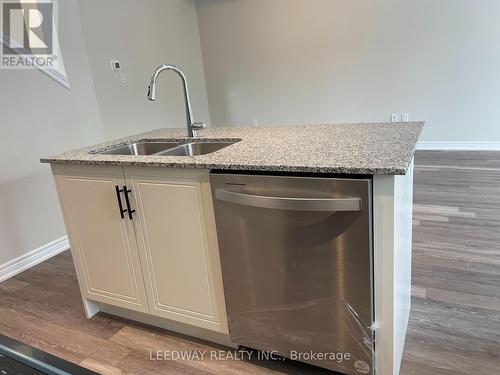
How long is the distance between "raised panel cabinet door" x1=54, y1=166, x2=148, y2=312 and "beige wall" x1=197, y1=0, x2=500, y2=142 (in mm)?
3971

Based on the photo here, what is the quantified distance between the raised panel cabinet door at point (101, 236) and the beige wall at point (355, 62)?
3971 mm

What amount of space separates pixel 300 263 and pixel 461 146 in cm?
419

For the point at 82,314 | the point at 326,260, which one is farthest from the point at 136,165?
the point at 82,314

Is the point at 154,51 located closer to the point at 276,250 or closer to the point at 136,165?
the point at 136,165

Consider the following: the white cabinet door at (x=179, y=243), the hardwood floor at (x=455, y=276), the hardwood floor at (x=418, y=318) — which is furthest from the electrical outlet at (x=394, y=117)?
the white cabinet door at (x=179, y=243)

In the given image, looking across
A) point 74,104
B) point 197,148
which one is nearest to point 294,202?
point 197,148

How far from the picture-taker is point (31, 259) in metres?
2.79

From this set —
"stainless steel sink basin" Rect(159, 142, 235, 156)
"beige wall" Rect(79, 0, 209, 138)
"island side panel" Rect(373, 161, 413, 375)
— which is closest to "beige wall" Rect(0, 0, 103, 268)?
"beige wall" Rect(79, 0, 209, 138)

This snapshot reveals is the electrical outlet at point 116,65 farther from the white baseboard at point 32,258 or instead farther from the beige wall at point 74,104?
the white baseboard at point 32,258

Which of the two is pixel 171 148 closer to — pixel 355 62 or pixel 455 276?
pixel 455 276

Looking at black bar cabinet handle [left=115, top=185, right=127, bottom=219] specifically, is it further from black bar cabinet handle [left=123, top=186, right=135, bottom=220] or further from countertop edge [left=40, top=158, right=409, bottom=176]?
countertop edge [left=40, top=158, right=409, bottom=176]

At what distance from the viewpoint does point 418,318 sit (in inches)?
72.6

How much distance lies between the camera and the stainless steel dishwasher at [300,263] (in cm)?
124

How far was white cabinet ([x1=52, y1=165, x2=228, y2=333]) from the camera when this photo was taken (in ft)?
5.18
